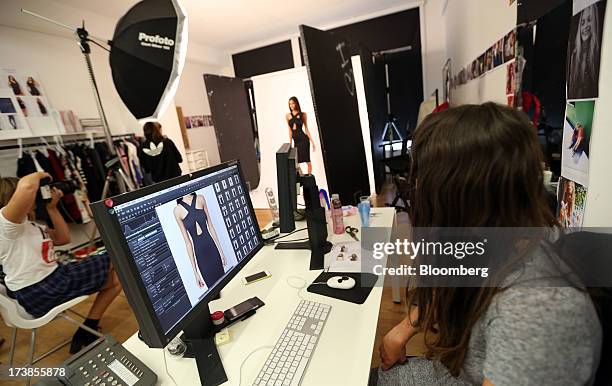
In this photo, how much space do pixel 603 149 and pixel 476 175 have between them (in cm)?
53

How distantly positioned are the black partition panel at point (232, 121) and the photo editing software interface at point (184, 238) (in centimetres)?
393

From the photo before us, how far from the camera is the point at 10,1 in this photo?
296cm

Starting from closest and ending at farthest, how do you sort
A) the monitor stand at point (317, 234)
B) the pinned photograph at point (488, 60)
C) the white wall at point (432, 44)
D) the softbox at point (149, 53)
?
1. the monitor stand at point (317, 234)
2. the softbox at point (149, 53)
3. the pinned photograph at point (488, 60)
4. the white wall at point (432, 44)

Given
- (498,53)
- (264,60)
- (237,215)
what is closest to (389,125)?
(264,60)

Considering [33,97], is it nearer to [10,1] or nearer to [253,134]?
[10,1]

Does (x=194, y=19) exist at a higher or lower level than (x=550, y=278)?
higher

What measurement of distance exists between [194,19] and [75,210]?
10.2 feet

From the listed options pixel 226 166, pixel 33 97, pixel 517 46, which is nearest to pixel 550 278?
pixel 226 166

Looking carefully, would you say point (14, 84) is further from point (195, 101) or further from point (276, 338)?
point (276, 338)

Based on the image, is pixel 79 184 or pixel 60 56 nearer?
pixel 79 184

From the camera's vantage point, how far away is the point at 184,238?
760mm

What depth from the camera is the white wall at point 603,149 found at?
74 cm

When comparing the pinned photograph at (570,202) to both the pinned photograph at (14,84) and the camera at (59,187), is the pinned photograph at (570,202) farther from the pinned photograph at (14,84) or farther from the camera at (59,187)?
the pinned photograph at (14,84)

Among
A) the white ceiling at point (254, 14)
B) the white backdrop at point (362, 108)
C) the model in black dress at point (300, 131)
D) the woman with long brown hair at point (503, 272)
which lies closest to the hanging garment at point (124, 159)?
the white ceiling at point (254, 14)
